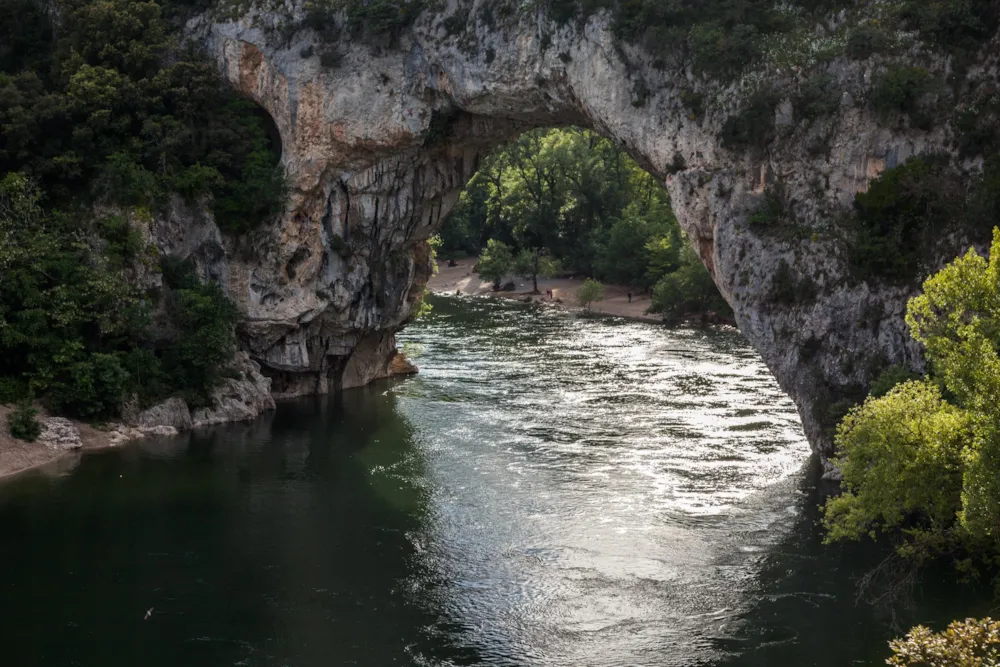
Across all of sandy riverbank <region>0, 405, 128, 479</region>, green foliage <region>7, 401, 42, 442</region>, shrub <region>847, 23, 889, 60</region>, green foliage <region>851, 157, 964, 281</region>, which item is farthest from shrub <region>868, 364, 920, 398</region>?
green foliage <region>7, 401, 42, 442</region>

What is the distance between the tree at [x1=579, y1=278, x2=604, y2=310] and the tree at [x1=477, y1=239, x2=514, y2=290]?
9573 millimetres

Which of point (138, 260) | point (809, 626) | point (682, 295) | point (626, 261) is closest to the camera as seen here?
point (809, 626)

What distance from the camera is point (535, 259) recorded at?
263ft

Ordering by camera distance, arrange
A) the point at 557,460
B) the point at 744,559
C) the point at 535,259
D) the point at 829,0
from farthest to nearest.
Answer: the point at 535,259, the point at 557,460, the point at 829,0, the point at 744,559

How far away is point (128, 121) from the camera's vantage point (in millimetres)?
40094

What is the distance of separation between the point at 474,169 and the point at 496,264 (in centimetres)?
3502

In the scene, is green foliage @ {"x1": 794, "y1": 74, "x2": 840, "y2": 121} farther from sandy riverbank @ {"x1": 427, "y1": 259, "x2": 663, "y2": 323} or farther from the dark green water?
sandy riverbank @ {"x1": 427, "y1": 259, "x2": 663, "y2": 323}

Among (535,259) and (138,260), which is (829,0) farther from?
(535,259)

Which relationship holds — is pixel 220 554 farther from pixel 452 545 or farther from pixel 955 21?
pixel 955 21

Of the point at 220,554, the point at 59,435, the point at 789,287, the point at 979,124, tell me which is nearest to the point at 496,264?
the point at 59,435

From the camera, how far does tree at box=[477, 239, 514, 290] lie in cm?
8069

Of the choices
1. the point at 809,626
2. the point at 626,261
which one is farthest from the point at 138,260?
the point at 626,261

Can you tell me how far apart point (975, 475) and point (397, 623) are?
1217cm

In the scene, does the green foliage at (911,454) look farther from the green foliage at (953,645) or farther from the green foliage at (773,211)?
the green foliage at (773,211)
